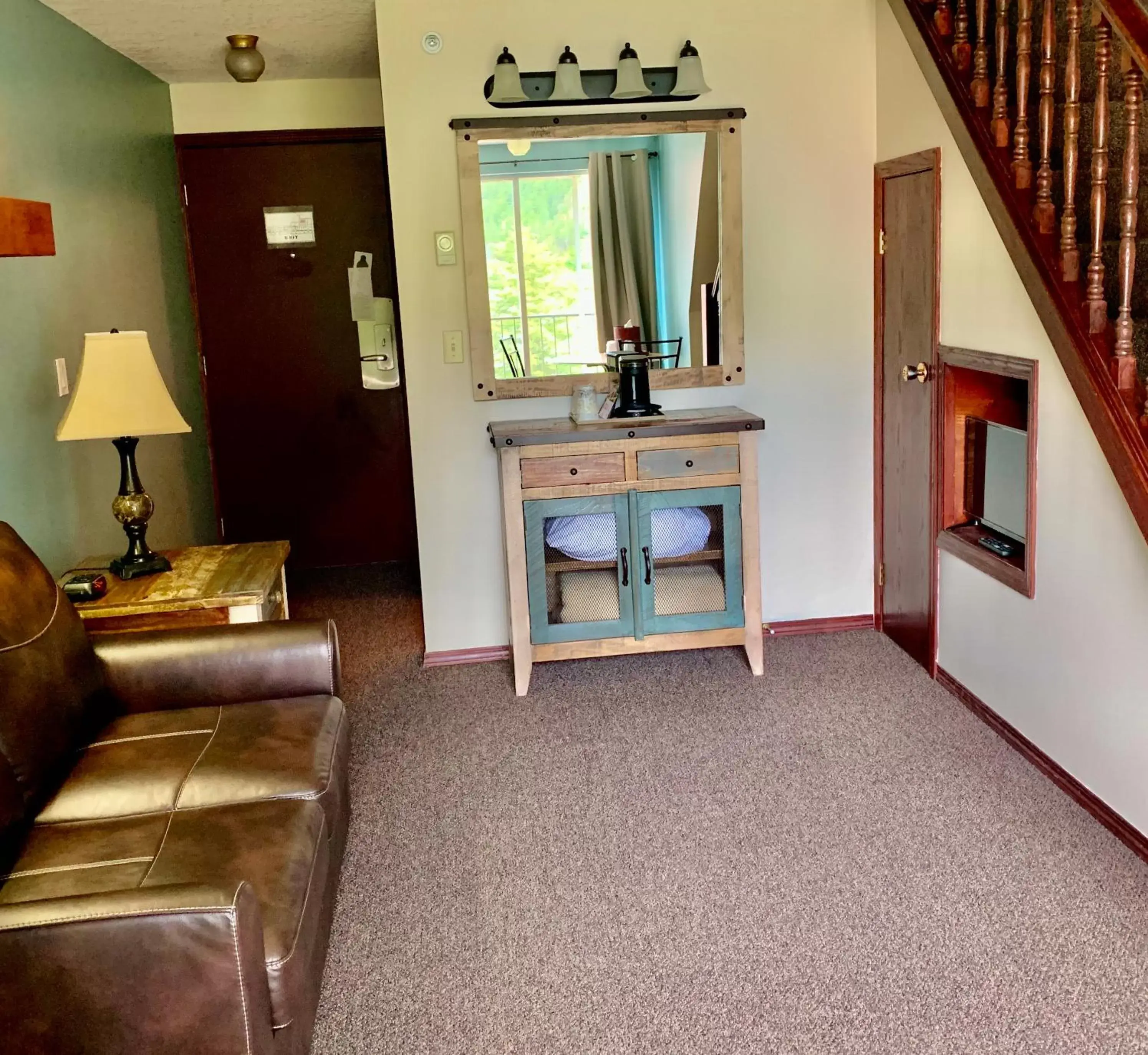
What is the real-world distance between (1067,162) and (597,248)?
1.60 m

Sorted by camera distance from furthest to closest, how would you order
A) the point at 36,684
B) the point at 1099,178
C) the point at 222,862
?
the point at 1099,178
the point at 36,684
the point at 222,862

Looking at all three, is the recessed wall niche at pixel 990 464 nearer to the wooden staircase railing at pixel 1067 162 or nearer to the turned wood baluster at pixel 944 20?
the wooden staircase railing at pixel 1067 162

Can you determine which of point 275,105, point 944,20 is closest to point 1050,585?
point 944,20

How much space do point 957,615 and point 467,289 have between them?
6.22 feet

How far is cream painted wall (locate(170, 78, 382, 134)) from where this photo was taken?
189 inches

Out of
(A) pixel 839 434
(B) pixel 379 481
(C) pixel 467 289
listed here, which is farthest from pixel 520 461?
(B) pixel 379 481

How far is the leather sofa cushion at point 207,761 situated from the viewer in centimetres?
211

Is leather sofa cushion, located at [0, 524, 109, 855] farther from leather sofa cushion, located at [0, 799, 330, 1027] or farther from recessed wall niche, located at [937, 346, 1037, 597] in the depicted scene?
recessed wall niche, located at [937, 346, 1037, 597]

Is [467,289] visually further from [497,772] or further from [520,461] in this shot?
[497,772]

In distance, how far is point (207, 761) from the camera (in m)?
2.23

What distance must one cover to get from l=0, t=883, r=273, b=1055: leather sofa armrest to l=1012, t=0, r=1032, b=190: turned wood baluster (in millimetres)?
2492

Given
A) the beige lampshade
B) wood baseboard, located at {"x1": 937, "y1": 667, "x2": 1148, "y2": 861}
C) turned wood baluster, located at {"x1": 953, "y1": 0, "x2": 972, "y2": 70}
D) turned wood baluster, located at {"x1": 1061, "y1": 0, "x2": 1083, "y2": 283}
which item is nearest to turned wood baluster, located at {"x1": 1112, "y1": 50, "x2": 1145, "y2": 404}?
turned wood baluster, located at {"x1": 1061, "y1": 0, "x2": 1083, "y2": 283}

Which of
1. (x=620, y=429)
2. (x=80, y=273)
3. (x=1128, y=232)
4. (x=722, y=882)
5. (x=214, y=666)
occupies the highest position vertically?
(x=80, y=273)

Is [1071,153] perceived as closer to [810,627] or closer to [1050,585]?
[1050,585]
